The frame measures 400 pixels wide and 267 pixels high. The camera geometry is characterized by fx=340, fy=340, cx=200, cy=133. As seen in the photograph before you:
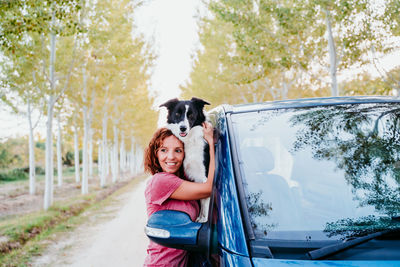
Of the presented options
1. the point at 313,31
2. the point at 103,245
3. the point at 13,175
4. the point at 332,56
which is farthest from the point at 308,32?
the point at 13,175

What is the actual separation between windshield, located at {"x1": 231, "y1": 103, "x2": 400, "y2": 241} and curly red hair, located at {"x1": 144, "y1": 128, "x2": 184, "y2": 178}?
0.56 metres

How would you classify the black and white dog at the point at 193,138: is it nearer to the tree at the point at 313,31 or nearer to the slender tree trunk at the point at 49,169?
the tree at the point at 313,31

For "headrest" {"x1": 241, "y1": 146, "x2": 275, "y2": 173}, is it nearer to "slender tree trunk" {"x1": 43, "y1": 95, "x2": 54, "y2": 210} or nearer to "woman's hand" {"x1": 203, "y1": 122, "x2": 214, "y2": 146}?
"woman's hand" {"x1": 203, "y1": 122, "x2": 214, "y2": 146}

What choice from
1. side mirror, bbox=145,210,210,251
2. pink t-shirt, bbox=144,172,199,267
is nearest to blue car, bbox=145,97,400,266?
side mirror, bbox=145,210,210,251

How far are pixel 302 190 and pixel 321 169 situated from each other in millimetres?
165

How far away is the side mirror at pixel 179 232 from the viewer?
1794 millimetres

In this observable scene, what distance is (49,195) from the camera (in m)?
11.7

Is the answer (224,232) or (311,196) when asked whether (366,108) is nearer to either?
(311,196)

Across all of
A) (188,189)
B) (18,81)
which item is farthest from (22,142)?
(188,189)

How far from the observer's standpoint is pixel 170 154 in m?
2.45

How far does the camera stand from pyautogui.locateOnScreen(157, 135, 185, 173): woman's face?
8.02 ft

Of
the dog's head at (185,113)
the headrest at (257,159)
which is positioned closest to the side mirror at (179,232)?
the headrest at (257,159)

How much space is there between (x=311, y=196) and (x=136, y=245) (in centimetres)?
556

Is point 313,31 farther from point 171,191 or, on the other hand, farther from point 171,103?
point 171,191
